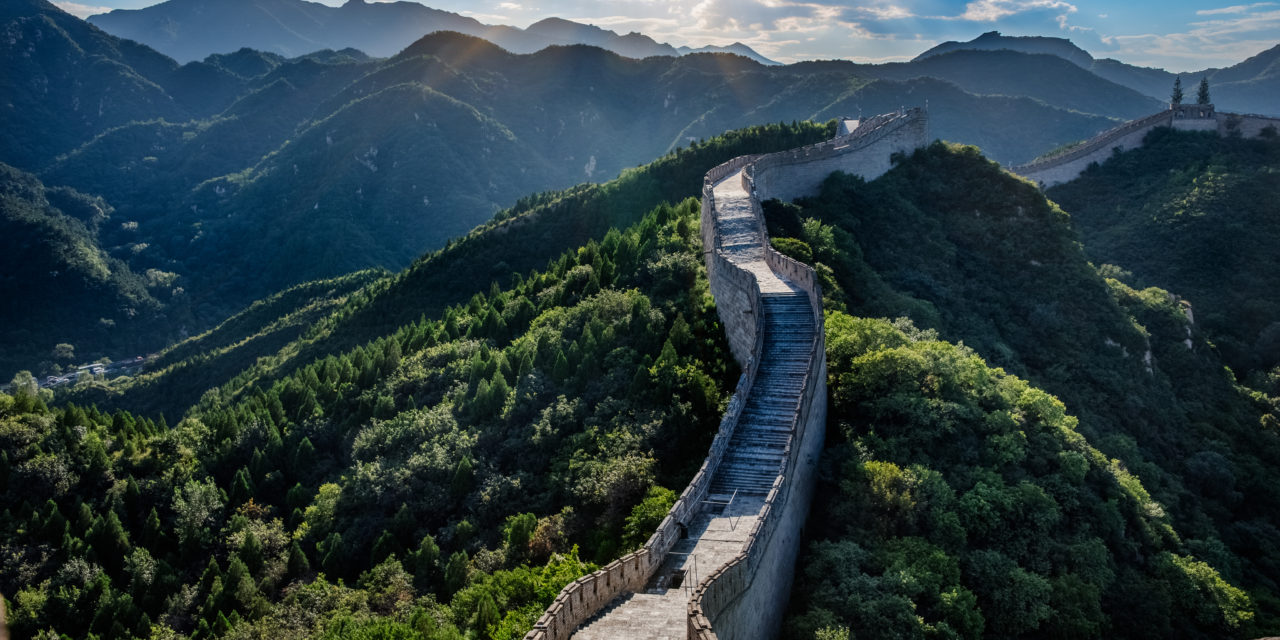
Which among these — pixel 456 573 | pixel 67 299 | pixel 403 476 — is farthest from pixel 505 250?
pixel 67 299

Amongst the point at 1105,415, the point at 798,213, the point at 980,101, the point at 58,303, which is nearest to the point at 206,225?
the point at 58,303

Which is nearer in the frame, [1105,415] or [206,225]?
[1105,415]

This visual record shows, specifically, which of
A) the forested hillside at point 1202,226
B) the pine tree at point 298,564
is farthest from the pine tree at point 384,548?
the forested hillside at point 1202,226

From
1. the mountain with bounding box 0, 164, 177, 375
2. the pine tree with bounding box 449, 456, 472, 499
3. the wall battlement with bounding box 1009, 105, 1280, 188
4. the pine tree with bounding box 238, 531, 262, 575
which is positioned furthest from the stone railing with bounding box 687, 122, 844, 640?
the mountain with bounding box 0, 164, 177, 375

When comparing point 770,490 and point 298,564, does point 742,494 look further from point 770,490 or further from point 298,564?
point 298,564

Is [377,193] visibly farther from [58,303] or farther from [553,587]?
[553,587]

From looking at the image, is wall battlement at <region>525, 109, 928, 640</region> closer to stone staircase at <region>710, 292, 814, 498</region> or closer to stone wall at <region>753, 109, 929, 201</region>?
stone staircase at <region>710, 292, 814, 498</region>
